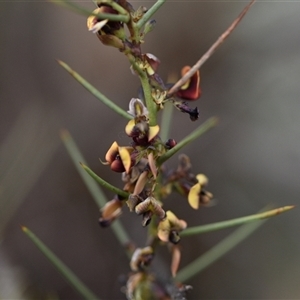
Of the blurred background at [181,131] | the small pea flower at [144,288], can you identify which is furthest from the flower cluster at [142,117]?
the blurred background at [181,131]

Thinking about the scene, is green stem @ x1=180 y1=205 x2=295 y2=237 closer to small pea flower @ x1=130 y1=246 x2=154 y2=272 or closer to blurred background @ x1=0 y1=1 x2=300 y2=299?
small pea flower @ x1=130 y1=246 x2=154 y2=272

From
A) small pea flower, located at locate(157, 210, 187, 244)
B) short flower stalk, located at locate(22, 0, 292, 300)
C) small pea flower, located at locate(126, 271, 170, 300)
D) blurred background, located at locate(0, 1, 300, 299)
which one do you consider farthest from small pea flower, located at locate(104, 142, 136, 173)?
blurred background, located at locate(0, 1, 300, 299)

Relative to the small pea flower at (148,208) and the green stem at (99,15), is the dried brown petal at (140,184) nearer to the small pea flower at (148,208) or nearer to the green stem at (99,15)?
the small pea flower at (148,208)

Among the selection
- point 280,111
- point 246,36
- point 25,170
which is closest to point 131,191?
A: point 25,170

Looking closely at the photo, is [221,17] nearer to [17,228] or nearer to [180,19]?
[180,19]

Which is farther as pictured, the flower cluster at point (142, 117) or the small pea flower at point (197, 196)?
the small pea flower at point (197, 196)

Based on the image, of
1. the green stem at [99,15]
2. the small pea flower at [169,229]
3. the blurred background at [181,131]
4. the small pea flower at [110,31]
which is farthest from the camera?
the blurred background at [181,131]

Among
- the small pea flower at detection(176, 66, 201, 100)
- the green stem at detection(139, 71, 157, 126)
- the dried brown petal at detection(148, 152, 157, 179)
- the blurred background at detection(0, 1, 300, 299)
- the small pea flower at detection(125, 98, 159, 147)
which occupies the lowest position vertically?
the blurred background at detection(0, 1, 300, 299)

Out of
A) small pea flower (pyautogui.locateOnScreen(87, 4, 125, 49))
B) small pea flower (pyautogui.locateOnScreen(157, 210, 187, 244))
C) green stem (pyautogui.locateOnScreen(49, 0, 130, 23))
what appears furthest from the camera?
small pea flower (pyautogui.locateOnScreen(157, 210, 187, 244))
